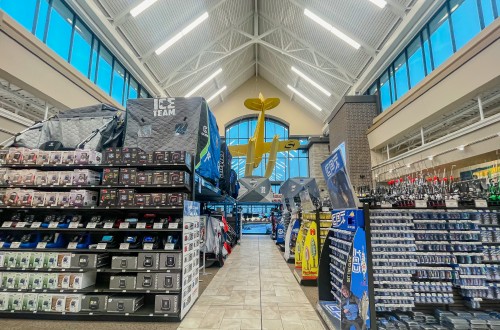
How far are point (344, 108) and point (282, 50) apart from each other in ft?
15.1

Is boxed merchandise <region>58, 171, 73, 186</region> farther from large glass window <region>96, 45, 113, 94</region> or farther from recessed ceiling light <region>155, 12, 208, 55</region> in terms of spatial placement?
recessed ceiling light <region>155, 12, 208, 55</region>

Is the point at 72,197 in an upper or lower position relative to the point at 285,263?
upper

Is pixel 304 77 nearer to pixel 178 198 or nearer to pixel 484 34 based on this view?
pixel 484 34

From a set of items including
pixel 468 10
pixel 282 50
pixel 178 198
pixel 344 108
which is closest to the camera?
pixel 178 198

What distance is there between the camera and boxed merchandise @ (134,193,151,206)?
3.35 meters

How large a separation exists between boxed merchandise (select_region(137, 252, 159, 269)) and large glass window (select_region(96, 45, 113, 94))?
7988mm

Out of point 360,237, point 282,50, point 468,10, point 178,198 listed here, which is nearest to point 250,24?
point 282,50

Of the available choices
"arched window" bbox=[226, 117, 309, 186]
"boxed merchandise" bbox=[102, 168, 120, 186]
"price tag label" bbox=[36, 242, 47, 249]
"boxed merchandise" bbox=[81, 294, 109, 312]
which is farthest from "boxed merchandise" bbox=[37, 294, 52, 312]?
"arched window" bbox=[226, 117, 309, 186]

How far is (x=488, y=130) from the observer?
5.82 meters

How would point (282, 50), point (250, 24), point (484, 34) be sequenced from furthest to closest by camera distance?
1. point (250, 24)
2. point (282, 50)
3. point (484, 34)

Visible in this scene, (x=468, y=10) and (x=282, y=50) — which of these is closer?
(x=468, y=10)

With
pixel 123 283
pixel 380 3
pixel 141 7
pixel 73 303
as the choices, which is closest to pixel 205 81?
pixel 141 7

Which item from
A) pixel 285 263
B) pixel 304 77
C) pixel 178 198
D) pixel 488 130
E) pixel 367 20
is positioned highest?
pixel 304 77

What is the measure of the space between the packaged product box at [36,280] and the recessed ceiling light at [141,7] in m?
8.80
